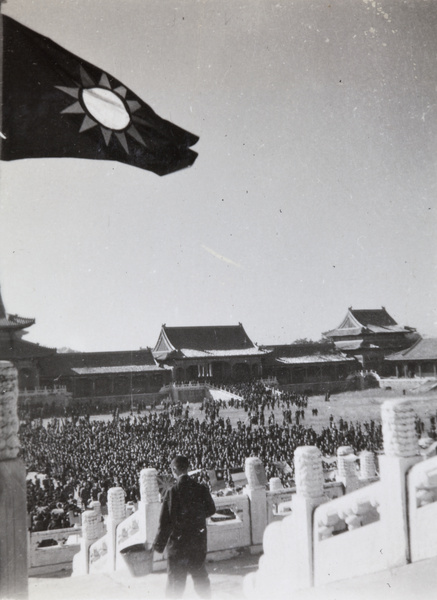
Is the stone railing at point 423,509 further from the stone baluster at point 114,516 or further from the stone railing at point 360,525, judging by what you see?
the stone baluster at point 114,516

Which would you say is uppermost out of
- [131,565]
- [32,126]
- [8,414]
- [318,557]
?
[32,126]

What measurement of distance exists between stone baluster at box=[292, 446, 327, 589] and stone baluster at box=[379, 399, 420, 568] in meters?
0.82

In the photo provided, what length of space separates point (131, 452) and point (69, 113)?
15560mm

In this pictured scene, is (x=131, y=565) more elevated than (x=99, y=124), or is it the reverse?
(x=99, y=124)

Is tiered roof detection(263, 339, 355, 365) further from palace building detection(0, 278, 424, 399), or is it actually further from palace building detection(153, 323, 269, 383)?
palace building detection(153, 323, 269, 383)

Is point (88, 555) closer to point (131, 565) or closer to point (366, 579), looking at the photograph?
point (131, 565)

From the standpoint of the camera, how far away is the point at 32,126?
499cm

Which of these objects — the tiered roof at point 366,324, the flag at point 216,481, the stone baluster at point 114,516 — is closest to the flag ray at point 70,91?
the stone baluster at point 114,516

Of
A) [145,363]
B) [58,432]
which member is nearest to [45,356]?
[145,363]

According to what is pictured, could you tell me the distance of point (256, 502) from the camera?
941 cm

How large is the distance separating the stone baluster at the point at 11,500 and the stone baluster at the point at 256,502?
21.0ft

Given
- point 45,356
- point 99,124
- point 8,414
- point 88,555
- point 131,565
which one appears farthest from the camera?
point 45,356

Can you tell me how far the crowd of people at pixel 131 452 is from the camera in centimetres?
1414

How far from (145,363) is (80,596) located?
34.4m
